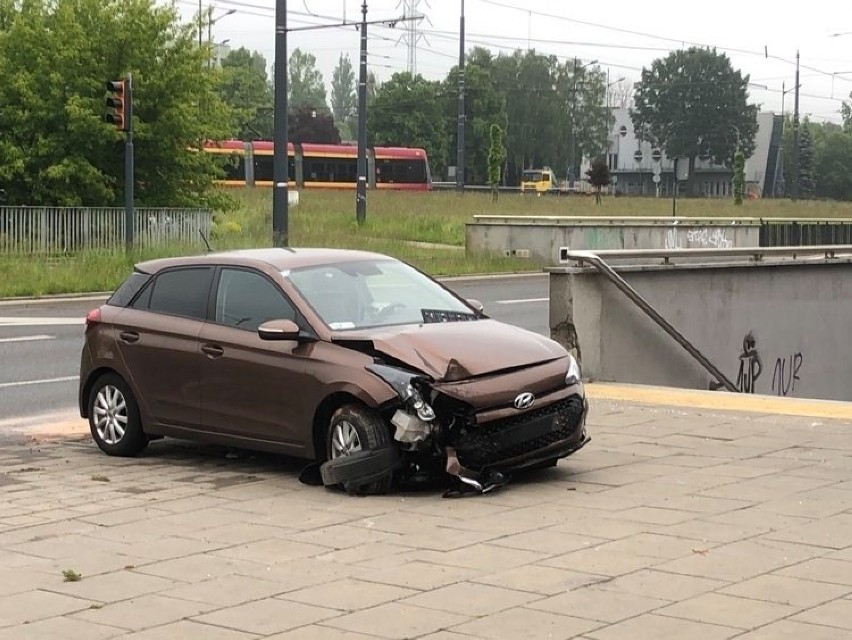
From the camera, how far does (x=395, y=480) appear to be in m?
8.66

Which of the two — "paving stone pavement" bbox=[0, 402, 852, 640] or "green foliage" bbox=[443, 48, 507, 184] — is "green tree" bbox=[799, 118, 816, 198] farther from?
"paving stone pavement" bbox=[0, 402, 852, 640]

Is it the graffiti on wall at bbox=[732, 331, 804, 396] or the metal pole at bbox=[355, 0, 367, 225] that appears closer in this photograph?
the graffiti on wall at bbox=[732, 331, 804, 396]

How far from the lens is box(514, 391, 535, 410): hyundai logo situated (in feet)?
27.7

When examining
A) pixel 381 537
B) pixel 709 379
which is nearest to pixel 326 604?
pixel 381 537

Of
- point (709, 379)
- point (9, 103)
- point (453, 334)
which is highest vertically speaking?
point (9, 103)

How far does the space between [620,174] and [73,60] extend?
4889 inches

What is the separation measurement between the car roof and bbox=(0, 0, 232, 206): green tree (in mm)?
20987

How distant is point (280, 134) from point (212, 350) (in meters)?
19.6

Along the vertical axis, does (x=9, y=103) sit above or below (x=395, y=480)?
above

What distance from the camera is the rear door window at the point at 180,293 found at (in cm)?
992

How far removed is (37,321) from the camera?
70.3ft

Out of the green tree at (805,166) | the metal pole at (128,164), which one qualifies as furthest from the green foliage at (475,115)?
the metal pole at (128,164)

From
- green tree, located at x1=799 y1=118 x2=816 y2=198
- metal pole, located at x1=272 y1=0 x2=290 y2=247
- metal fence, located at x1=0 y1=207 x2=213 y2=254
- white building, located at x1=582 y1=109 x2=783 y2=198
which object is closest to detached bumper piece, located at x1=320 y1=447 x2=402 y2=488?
metal pole, located at x1=272 y1=0 x2=290 y2=247

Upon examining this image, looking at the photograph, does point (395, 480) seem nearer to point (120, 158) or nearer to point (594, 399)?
point (594, 399)
